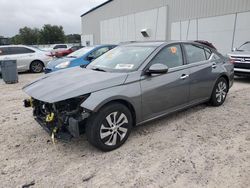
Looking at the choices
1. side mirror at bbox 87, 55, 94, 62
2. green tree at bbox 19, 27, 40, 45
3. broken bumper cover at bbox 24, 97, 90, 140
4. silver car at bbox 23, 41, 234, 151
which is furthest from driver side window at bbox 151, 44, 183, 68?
green tree at bbox 19, 27, 40, 45

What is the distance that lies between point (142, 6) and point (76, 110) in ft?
65.4

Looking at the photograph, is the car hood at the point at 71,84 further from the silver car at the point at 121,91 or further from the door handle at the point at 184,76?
the door handle at the point at 184,76

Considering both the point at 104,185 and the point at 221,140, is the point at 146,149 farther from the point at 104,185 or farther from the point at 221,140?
the point at 221,140

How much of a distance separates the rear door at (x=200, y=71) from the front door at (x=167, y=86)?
0.66 ft

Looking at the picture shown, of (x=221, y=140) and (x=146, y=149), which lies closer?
(x=146, y=149)

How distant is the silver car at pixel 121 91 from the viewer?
300cm

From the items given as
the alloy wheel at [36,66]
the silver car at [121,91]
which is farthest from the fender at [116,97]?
the alloy wheel at [36,66]

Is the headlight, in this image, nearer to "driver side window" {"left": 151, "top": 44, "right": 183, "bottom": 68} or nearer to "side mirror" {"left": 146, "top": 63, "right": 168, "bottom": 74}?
"driver side window" {"left": 151, "top": 44, "right": 183, "bottom": 68}

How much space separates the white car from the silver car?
26.7 feet

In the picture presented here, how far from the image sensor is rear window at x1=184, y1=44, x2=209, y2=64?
14.4 ft

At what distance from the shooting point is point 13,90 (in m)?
7.64

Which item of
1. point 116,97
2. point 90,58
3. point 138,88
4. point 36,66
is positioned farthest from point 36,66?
point 116,97

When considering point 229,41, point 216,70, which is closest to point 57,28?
point 229,41

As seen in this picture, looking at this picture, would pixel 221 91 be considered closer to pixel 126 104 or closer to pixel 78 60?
pixel 126 104
